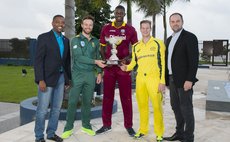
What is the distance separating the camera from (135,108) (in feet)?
26.8

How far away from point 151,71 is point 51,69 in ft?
5.24

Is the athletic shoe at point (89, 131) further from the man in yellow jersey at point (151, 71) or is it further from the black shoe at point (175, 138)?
the black shoe at point (175, 138)

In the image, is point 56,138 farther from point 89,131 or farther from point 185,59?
point 185,59

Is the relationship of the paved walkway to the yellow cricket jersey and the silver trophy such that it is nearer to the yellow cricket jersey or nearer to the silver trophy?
the yellow cricket jersey

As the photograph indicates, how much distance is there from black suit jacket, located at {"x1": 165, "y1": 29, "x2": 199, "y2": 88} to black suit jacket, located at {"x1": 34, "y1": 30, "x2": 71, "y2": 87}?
1.85 metres

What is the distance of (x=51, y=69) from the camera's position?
187 inches

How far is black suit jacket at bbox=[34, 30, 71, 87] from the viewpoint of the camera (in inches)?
184

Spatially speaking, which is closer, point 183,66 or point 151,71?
point 183,66

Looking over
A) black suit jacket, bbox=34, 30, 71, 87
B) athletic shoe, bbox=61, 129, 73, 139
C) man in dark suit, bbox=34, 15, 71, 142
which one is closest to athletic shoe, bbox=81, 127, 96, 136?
athletic shoe, bbox=61, 129, 73, 139

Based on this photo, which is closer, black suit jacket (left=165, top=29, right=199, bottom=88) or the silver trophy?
black suit jacket (left=165, top=29, right=199, bottom=88)

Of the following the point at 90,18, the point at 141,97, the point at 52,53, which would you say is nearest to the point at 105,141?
the point at 141,97

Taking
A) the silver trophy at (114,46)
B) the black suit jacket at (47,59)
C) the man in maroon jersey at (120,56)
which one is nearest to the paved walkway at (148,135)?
the man in maroon jersey at (120,56)

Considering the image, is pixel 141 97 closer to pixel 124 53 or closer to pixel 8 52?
pixel 124 53

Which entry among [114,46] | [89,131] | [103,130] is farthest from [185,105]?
[89,131]
